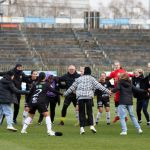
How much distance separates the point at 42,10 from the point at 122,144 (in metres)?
87.4

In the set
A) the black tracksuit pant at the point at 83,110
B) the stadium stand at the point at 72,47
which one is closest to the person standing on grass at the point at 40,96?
the black tracksuit pant at the point at 83,110

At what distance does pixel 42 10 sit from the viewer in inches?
4094

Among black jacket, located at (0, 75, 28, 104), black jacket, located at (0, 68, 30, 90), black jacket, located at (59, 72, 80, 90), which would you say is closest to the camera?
black jacket, located at (0, 75, 28, 104)

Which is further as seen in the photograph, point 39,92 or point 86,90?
point 86,90

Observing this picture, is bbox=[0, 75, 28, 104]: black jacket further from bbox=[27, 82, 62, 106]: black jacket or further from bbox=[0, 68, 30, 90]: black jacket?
bbox=[0, 68, 30, 90]: black jacket

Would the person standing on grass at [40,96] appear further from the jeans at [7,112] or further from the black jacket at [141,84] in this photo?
the black jacket at [141,84]

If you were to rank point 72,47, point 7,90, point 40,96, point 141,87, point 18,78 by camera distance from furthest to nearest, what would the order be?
point 72,47 < point 18,78 < point 141,87 < point 7,90 < point 40,96

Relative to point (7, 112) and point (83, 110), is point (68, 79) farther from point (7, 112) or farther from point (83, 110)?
point (7, 112)

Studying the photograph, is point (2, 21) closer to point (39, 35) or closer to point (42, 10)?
point (39, 35)

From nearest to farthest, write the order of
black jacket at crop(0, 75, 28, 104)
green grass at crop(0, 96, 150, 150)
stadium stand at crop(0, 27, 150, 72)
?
green grass at crop(0, 96, 150, 150), black jacket at crop(0, 75, 28, 104), stadium stand at crop(0, 27, 150, 72)

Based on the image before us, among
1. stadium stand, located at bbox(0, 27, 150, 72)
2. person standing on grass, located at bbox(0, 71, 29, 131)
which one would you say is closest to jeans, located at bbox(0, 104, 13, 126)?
person standing on grass, located at bbox(0, 71, 29, 131)

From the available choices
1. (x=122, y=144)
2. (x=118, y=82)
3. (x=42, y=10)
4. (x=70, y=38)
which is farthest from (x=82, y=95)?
(x=42, y=10)

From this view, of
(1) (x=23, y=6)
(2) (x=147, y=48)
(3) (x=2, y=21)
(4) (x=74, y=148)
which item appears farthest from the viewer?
(1) (x=23, y=6)

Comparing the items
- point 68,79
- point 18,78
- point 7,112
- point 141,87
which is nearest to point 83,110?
point 7,112
